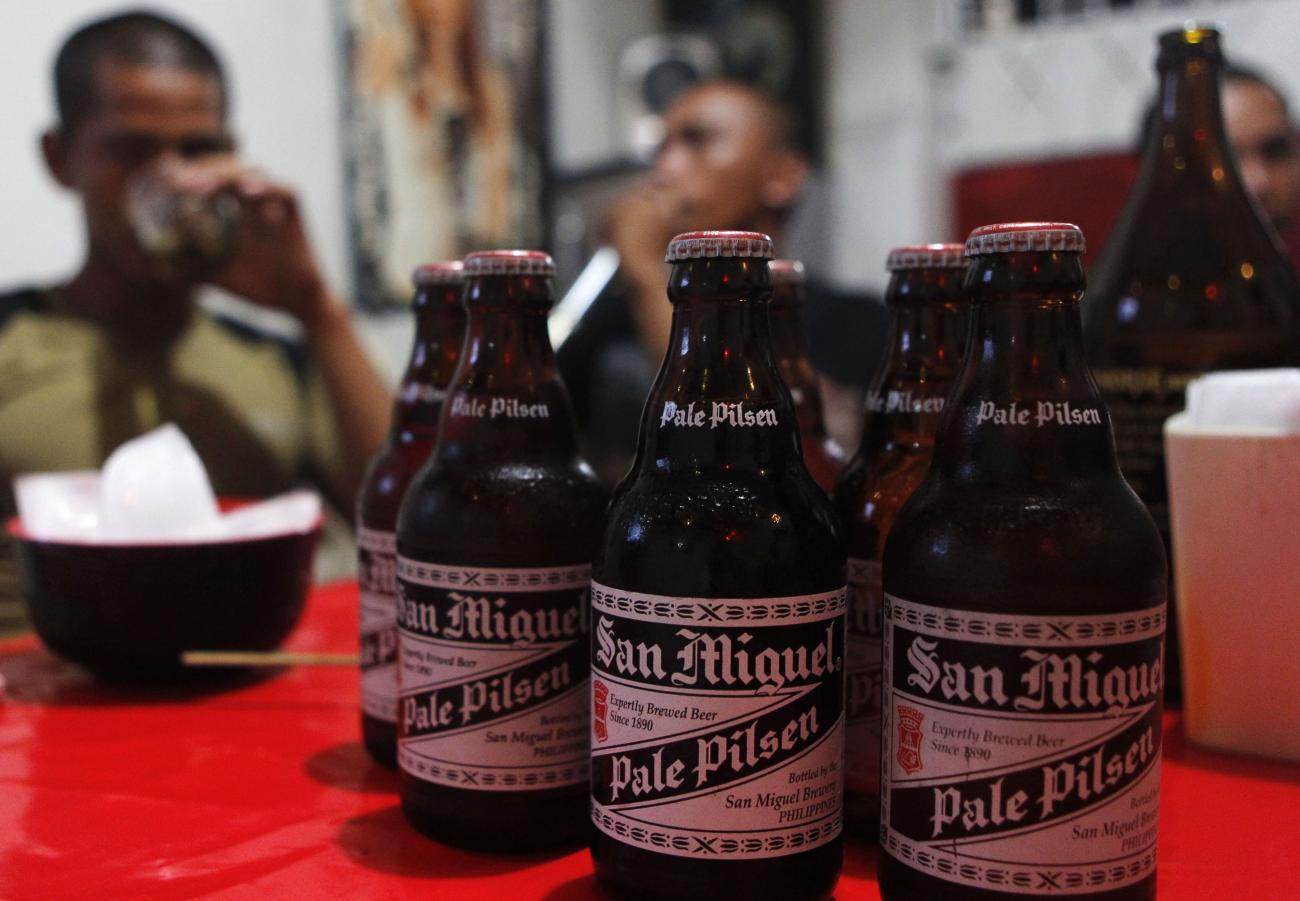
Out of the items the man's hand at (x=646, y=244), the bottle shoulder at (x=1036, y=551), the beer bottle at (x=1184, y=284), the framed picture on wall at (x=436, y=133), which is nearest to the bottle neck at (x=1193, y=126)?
the beer bottle at (x=1184, y=284)

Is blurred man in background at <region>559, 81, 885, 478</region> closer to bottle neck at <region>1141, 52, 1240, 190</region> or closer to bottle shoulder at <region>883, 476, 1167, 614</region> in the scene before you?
bottle neck at <region>1141, 52, 1240, 190</region>

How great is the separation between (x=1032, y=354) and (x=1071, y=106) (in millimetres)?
2556

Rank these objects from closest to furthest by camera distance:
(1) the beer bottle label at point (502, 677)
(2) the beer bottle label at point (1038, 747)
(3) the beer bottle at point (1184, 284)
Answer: (2) the beer bottle label at point (1038, 747) → (1) the beer bottle label at point (502, 677) → (3) the beer bottle at point (1184, 284)

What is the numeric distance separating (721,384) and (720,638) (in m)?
0.12

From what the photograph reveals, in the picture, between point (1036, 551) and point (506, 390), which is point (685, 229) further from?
point (1036, 551)

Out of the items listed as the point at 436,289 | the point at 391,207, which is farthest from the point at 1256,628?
the point at 391,207

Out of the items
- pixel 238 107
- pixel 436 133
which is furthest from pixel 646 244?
pixel 238 107

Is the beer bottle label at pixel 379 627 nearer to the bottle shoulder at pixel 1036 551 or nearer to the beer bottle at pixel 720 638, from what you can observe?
the beer bottle at pixel 720 638

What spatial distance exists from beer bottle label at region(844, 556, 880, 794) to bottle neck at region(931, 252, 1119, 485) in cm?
11

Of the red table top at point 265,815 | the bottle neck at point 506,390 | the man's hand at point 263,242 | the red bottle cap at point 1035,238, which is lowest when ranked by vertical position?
the red table top at point 265,815

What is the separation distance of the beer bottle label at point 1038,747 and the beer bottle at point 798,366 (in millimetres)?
218

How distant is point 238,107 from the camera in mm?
2221

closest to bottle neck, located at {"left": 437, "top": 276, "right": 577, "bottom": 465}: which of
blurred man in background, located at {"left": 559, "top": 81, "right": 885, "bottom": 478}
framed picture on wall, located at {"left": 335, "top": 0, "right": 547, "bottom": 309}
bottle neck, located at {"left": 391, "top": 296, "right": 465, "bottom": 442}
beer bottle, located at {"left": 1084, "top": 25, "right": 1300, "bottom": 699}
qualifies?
bottle neck, located at {"left": 391, "top": 296, "right": 465, "bottom": 442}

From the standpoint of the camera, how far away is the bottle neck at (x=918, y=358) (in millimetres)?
590
